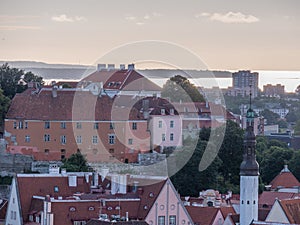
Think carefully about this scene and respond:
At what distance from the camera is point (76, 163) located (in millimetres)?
74375

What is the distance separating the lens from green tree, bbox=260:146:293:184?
83188 millimetres

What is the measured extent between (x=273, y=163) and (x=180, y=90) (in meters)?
17.2

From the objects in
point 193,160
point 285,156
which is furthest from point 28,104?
point 285,156

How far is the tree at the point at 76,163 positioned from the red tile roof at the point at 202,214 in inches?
413

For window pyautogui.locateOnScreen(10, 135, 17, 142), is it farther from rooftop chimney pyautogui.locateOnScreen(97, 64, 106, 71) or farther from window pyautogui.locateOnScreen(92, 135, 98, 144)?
rooftop chimney pyautogui.locateOnScreen(97, 64, 106, 71)

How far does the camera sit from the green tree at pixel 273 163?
8319 cm

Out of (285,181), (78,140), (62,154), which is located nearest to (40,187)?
(62,154)

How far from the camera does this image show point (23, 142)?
78.9 m

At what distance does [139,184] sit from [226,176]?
2087cm

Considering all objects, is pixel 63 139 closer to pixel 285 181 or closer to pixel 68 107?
pixel 68 107

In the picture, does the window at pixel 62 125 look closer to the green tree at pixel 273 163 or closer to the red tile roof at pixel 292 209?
the green tree at pixel 273 163

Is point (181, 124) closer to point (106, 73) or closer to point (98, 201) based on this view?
point (106, 73)

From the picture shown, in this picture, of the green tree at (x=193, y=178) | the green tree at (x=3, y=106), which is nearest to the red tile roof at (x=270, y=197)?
the green tree at (x=193, y=178)

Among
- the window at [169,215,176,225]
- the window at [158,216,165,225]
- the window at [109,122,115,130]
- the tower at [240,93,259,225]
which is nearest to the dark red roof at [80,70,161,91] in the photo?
the window at [109,122,115,130]
